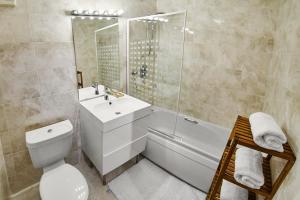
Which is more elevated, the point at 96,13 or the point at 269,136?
the point at 96,13

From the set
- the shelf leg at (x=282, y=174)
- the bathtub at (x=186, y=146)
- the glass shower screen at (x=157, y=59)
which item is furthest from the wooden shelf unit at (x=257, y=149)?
the glass shower screen at (x=157, y=59)

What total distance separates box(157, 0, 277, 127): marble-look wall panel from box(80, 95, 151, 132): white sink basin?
961 millimetres

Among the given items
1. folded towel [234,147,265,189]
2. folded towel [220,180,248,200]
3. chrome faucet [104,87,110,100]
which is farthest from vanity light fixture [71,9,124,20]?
folded towel [220,180,248,200]

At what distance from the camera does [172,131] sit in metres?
2.76

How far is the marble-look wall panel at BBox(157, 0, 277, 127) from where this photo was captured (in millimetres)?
1910

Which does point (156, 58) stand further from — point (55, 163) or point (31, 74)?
point (55, 163)

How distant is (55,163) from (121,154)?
67 centimetres

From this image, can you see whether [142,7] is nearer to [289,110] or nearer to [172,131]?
[172,131]

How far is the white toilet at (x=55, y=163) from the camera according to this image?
132 cm

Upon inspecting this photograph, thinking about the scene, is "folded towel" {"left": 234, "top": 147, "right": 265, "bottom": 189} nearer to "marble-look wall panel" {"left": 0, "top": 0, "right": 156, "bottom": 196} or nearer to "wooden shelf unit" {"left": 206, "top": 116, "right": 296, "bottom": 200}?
"wooden shelf unit" {"left": 206, "top": 116, "right": 296, "bottom": 200}

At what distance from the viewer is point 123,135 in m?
1.82

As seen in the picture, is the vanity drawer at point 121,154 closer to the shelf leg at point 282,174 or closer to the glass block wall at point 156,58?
the glass block wall at point 156,58

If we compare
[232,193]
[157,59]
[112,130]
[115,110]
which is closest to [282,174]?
[232,193]

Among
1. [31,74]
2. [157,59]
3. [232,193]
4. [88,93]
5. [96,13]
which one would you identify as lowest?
[232,193]
